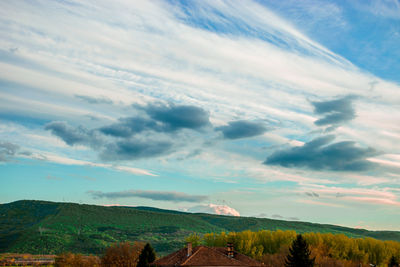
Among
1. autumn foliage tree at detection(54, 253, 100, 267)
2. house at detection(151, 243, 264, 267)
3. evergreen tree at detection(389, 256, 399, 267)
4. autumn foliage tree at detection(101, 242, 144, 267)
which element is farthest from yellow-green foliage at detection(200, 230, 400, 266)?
autumn foliage tree at detection(54, 253, 100, 267)

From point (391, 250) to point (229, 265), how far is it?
67171mm

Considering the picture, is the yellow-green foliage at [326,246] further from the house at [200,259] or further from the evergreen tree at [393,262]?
the house at [200,259]

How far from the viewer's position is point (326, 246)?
113375 mm

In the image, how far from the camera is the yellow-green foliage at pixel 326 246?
11212 centimetres

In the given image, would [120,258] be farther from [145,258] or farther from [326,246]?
[326,246]

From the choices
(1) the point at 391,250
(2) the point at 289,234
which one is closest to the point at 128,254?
(2) the point at 289,234

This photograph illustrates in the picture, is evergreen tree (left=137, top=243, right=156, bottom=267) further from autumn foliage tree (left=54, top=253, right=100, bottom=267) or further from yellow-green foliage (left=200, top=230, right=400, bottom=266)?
yellow-green foliage (left=200, top=230, right=400, bottom=266)

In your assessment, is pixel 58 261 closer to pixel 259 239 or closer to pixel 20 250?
pixel 259 239

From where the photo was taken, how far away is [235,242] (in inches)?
4688

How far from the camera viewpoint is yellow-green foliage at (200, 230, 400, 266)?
368 ft

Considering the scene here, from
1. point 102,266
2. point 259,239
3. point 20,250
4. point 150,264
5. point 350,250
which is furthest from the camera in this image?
point 20,250

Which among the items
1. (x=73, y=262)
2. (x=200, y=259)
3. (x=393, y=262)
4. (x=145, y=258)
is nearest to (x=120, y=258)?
(x=73, y=262)

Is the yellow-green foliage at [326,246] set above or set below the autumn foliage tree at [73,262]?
above

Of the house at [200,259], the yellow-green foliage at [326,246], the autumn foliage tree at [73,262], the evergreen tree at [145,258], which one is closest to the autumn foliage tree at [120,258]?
the autumn foliage tree at [73,262]
